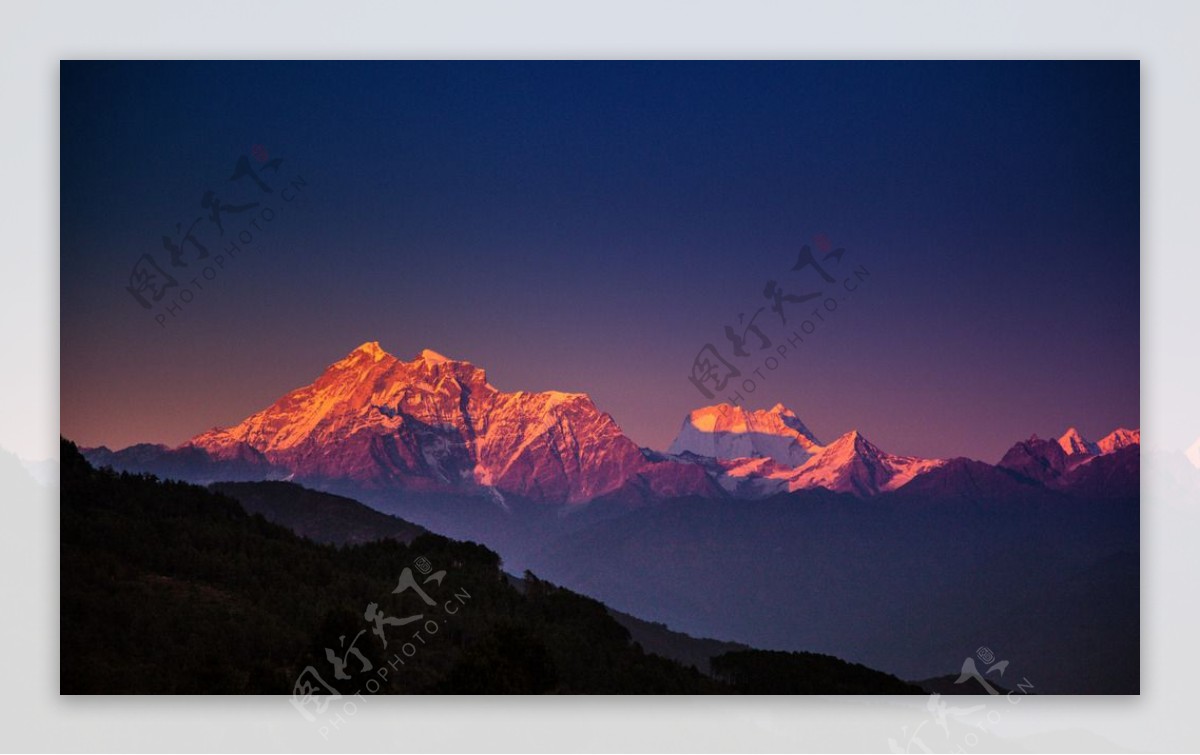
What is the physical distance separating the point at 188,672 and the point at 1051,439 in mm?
4545

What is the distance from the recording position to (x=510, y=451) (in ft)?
22.4

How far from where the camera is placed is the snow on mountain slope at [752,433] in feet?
21.7

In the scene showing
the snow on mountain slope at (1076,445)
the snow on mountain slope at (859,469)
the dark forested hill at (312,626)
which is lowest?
the dark forested hill at (312,626)

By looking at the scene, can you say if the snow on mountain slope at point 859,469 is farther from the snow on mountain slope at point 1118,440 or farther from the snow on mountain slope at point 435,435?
the snow on mountain slope at point 1118,440

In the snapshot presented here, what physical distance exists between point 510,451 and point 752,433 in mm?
1290

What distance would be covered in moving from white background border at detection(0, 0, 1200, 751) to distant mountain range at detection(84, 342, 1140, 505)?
56 centimetres

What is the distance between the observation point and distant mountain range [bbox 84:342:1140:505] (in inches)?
259

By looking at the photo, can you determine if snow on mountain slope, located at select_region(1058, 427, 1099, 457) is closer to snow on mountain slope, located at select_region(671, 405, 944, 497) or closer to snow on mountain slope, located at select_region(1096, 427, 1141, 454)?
snow on mountain slope, located at select_region(1096, 427, 1141, 454)

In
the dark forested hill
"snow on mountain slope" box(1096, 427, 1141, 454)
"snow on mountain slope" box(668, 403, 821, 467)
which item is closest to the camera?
the dark forested hill

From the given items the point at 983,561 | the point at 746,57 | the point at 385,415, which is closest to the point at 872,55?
the point at 746,57

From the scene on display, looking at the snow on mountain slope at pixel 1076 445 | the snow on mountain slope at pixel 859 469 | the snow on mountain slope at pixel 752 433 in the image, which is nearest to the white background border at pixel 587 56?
the snow on mountain slope at pixel 1076 445

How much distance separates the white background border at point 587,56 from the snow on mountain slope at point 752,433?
1.27 metres

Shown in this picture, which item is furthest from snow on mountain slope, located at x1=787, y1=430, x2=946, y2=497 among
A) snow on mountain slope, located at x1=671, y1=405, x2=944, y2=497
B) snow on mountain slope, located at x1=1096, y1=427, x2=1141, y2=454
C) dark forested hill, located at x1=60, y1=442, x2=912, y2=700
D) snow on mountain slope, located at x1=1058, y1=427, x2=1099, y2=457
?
dark forested hill, located at x1=60, y1=442, x2=912, y2=700

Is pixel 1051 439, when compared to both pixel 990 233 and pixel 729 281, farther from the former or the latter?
pixel 729 281
